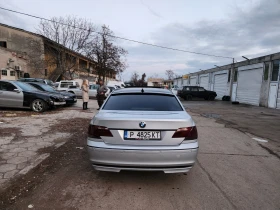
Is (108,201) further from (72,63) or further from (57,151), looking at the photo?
(72,63)

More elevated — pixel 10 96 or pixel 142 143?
pixel 10 96

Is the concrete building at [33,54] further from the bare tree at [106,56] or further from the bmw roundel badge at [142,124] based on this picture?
the bmw roundel badge at [142,124]

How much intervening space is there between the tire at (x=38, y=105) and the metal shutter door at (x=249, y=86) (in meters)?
18.5

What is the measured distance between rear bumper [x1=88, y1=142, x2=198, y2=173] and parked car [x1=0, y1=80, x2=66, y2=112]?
27.7 feet

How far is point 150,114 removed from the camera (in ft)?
10.5

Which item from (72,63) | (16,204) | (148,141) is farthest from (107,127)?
(72,63)

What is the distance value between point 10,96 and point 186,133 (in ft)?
32.6

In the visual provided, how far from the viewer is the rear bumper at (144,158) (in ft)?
9.52

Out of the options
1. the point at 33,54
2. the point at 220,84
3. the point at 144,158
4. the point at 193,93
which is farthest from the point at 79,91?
the point at 144,158

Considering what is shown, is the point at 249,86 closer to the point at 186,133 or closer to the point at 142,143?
the point at 186,133

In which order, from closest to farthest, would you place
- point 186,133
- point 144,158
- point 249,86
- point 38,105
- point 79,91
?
point 144,158
point 186,133
point 38,105
point 79,91
point 249,86

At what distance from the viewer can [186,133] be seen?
10.0 feet

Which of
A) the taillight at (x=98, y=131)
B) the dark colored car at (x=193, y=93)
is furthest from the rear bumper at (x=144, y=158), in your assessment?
the dark colored car at (x=193, y=93)

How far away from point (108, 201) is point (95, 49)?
33.9 meters
